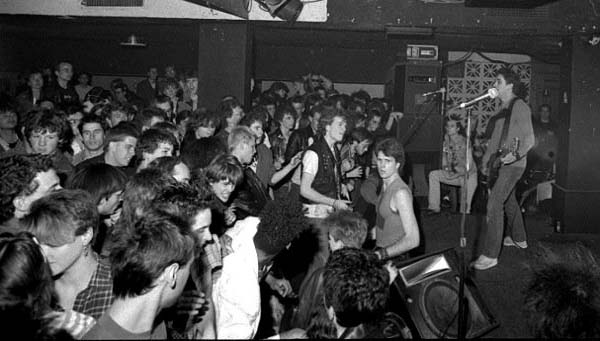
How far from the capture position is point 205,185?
3.09 m

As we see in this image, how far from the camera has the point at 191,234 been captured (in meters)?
1.95

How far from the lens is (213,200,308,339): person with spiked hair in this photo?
2514 millimetres

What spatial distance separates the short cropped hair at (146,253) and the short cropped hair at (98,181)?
1.08 meters

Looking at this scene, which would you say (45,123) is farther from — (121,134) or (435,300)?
(435,300)

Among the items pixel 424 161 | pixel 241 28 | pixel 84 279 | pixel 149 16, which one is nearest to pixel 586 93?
pixel 424 161

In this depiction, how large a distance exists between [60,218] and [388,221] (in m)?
1.86

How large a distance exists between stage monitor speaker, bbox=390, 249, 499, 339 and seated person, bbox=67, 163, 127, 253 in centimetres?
138

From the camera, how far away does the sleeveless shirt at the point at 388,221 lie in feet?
11.2

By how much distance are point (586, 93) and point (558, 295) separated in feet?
16.8

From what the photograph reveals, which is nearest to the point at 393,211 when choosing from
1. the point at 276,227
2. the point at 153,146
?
the point at 276,227

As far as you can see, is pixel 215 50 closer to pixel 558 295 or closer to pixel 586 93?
pixel 586 93

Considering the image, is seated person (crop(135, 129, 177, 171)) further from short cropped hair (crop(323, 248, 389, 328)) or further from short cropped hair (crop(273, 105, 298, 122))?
short cropped hair (crop(273, 105, 298, 122))

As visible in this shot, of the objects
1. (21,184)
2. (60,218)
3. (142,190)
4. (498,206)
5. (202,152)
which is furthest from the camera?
(498,206)

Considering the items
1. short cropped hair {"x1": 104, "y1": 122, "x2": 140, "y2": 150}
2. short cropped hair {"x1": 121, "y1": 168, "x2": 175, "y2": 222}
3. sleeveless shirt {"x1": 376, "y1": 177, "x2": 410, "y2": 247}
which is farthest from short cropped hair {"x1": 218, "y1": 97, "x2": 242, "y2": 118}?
short cropped hair {"x1": 121, "y1": 168, "x2": 175, "y2": 222}
